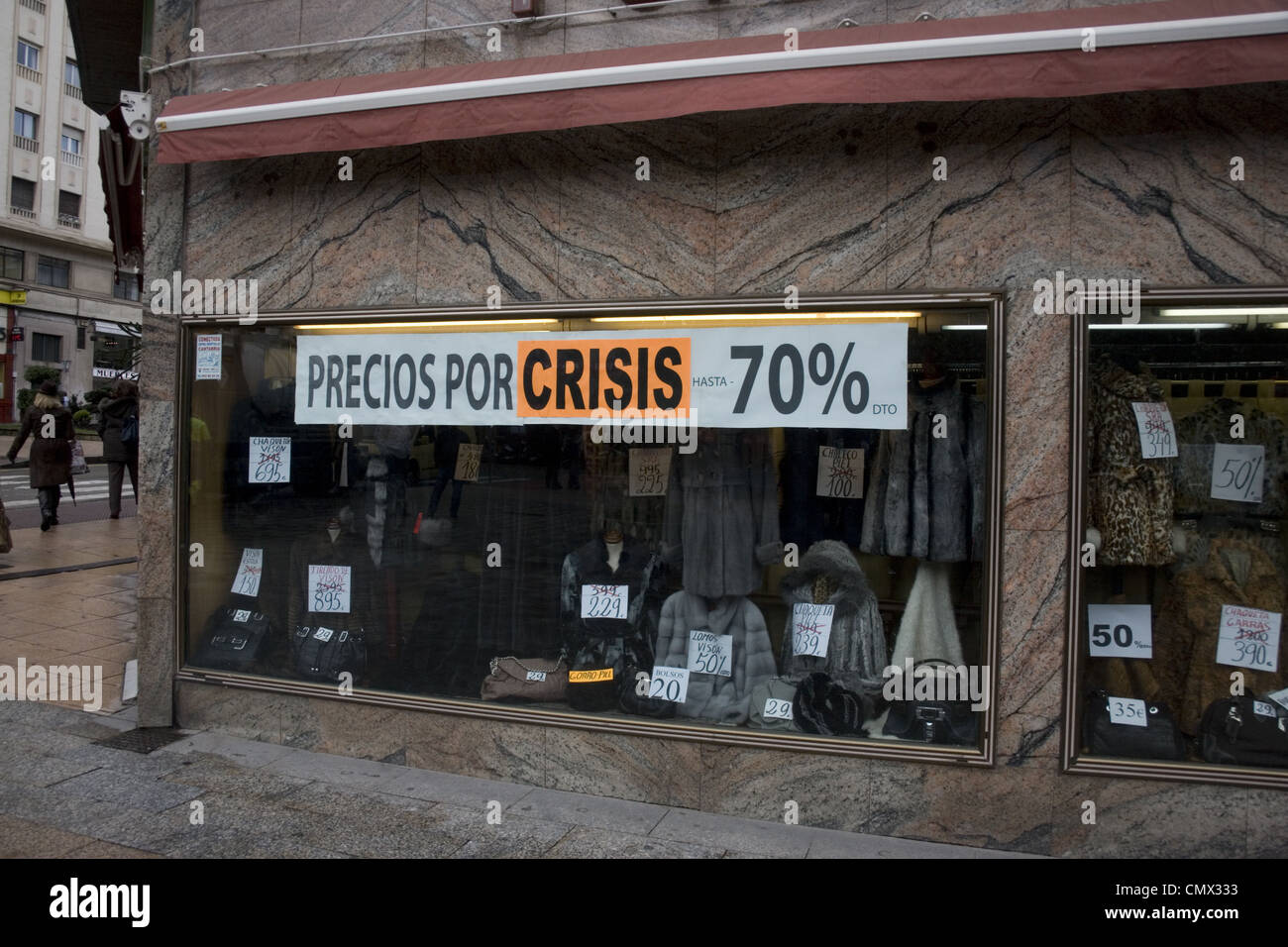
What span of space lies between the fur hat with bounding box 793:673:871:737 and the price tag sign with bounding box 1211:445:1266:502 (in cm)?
216

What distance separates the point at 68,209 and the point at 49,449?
40575mm

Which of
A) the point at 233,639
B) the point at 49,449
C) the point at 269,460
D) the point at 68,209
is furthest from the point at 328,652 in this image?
the point at 68,209

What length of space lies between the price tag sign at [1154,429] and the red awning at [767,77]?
5.14ft

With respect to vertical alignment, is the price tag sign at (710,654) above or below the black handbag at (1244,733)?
above

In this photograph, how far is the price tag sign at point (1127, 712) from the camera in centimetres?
462

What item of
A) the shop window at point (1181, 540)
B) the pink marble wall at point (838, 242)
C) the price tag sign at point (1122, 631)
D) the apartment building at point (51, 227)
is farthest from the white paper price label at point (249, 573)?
the apartment building at point (51, 227)

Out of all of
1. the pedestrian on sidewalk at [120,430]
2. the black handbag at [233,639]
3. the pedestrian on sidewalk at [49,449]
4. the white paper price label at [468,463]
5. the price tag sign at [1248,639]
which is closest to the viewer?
the price tag sign at [1248,639]

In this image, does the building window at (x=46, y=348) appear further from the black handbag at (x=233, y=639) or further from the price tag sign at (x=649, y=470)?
the price tag sign at (x=649, y=470)

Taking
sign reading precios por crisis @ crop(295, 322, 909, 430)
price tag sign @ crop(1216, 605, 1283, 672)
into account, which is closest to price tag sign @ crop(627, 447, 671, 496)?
sign reading precios por crisis @ crop(295, 322, 909, 430)

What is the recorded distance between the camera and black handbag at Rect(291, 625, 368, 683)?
5.82 metres

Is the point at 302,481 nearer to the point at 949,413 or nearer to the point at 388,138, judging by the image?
the point at 388,138

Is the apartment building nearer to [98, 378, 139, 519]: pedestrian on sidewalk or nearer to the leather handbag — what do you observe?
[98, 378, 139, 519]: pedestrian on sidewalk

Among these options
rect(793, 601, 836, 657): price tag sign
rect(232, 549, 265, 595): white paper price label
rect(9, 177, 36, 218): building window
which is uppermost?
rect(9, 177, 36, 218): building window

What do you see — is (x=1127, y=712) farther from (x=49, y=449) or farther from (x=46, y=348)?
(x=46, y=348)
